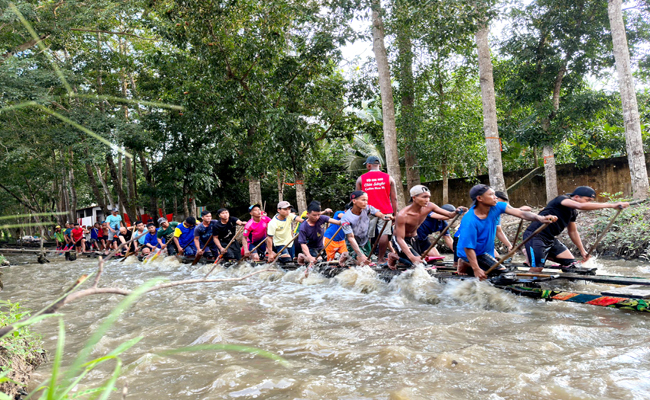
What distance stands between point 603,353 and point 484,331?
3.32ft

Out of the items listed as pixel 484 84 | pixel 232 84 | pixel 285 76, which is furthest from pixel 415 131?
pixel 232 84

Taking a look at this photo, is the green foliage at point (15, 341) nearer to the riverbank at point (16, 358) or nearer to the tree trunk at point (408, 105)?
the riverbank at point (16, 358)

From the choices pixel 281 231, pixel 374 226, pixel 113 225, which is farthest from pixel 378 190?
pixel 113 225

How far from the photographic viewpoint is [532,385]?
119 inches

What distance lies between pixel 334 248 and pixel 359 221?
46.5 inches

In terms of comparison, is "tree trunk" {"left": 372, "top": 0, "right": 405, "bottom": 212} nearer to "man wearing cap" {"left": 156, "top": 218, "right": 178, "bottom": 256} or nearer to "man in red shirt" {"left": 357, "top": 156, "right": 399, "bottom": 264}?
"man in red shirt" {"left": 357, "top": 156, "right": 399, "bottom": 264}

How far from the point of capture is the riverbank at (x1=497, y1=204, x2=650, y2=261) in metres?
8.80

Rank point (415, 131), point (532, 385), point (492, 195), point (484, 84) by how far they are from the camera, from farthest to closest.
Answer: point (415, 131)
point (484, 84)
point (492, 195)
point (532, 385)

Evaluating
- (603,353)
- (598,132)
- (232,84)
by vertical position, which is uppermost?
(232,84)

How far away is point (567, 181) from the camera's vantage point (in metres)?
14.2

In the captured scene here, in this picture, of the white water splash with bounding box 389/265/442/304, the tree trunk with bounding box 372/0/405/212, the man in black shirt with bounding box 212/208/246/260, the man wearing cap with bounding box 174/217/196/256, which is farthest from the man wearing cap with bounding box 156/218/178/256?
the white water splash with bounding box 389/265/442/304

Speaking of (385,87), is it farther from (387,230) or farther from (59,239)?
(59,239)

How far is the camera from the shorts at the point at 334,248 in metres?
8.75

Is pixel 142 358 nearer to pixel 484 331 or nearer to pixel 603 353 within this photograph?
pixel 484 331
